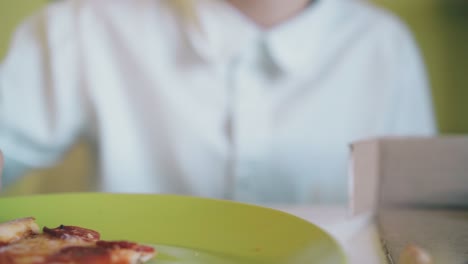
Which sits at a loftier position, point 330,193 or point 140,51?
point 140,51

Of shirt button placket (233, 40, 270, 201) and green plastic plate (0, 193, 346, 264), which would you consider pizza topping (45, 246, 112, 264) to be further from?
shirt button placket (233, 40, 270, 201)

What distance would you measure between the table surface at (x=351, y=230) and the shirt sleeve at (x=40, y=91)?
0.48m

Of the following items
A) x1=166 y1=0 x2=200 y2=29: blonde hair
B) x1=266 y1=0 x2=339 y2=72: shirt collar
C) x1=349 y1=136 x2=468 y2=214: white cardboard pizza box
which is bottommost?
x1=349 y1=136 x2=468 y2=214: white cardboard pizza box

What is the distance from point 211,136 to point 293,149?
13cm

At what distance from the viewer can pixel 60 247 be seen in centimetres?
29

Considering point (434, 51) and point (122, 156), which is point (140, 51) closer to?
point (122, 156)

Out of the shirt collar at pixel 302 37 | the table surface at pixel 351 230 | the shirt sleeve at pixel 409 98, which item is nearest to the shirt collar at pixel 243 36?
the shirt collar at pixel 302 37

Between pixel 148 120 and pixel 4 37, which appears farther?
pixel 4 37

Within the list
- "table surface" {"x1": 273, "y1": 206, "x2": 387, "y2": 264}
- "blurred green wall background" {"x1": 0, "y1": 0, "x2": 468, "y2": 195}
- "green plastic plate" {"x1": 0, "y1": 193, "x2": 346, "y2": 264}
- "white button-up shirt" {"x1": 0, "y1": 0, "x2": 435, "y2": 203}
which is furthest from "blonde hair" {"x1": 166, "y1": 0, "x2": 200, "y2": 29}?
"green plastic plate" {"x1": 0, "y1": 193, "x2": 346, "y2": 264}

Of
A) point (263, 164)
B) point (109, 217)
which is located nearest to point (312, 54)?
point (263, 164)

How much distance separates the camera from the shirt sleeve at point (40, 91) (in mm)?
862

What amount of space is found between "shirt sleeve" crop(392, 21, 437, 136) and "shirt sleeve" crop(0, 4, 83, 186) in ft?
1.68

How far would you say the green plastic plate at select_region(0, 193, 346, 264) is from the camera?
303mm

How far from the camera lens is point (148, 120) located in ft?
2.86
